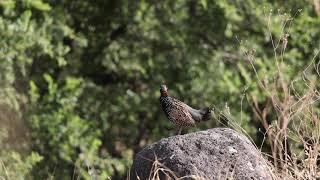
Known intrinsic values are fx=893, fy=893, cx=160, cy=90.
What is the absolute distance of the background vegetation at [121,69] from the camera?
10.1 metres

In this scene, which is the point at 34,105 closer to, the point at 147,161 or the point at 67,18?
the point at 67,18

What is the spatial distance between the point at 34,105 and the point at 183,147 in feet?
16.3

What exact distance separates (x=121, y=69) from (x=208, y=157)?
589 centimetres

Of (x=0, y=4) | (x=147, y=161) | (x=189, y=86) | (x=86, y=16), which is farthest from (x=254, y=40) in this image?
(x=147, y=161)

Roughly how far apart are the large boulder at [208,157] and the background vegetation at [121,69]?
405 cm

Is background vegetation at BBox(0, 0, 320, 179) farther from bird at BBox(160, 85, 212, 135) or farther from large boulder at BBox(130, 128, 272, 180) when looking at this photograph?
large boulder at BBox(130, 128, 272, 180)

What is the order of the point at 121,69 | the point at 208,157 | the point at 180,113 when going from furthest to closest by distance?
the point at 121,69
the point at 180,113
the point at 208,157

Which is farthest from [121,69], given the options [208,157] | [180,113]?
[208,157]

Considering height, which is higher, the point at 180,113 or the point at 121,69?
the point at 180,113

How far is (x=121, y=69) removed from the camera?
11.4m

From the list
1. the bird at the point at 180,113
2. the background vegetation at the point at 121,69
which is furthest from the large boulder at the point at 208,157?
the background vegetation at the point at 121,69

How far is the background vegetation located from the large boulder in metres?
4.05

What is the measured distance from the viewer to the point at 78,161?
10.1 m

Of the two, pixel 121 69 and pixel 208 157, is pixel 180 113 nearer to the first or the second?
pixel 208 157
